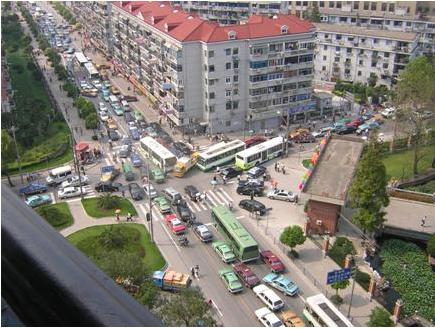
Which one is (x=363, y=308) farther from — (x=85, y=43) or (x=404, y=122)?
(x=85, y=43)

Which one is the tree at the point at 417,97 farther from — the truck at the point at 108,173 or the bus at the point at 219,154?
the truck at the point at 108,173

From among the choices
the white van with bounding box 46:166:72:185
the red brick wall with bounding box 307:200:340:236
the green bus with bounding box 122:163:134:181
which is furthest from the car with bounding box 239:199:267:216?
the white van with bounding box 46:166:72:185

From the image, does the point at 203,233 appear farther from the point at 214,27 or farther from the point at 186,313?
the point at 214,27

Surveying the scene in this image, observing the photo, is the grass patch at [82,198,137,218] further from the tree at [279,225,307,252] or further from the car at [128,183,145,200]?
the tree at [279,225,307,252]

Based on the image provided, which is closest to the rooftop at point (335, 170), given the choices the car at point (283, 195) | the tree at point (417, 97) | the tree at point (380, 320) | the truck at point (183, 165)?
the car at point (283, 195)

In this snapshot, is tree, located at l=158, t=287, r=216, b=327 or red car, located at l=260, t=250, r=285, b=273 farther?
red car, located at l=260, t=250, r=285, b=273

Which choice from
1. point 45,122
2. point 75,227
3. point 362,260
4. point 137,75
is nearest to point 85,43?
point 137,75
